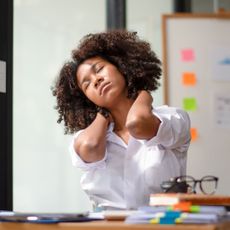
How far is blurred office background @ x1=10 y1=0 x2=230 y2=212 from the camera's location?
Result: 2904 mm

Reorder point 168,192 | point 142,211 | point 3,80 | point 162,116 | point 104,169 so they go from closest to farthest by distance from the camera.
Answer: point 142,211, point 168,192, point 162,116, point 104,169, point 3,80

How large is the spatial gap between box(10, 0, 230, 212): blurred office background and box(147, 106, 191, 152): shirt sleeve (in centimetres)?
154

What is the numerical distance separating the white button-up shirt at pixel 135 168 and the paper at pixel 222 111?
5.33 ft

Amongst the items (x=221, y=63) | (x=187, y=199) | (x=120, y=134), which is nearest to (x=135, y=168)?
(x=120, y=134)

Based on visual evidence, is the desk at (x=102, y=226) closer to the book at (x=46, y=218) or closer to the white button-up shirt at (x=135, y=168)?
the book at (x=46, y=218)

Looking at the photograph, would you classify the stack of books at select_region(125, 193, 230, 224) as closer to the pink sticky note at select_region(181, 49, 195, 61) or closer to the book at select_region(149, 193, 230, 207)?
the book at select_region(149, 193, 230, 207)

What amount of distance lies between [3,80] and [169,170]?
0.53 meters

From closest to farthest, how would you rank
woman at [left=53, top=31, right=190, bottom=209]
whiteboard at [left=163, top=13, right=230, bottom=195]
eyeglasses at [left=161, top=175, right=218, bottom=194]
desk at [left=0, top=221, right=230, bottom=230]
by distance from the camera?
desk at [left=0, top=221, right=230, bottom=230]
eyeglasses at [left=161, top=175, right=218, bottom=194]
woman at [left=53, top=31, right=190, bottom=209]
whiteboard at [left=163, top=13, right=230, bottom=195]

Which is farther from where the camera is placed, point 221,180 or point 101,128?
point 221,180

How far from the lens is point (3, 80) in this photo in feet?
5.22

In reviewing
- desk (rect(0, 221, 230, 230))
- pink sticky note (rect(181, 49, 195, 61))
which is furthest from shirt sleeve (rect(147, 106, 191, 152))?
pink sticky note (rect(181, 49, 195, 61))

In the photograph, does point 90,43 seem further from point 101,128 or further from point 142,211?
point 142,211

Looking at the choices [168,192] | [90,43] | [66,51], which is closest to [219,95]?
[66,51]

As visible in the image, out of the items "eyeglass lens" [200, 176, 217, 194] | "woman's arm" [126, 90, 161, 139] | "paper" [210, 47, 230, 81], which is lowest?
"eyeglass lens" [200, 176, 217, 194]
